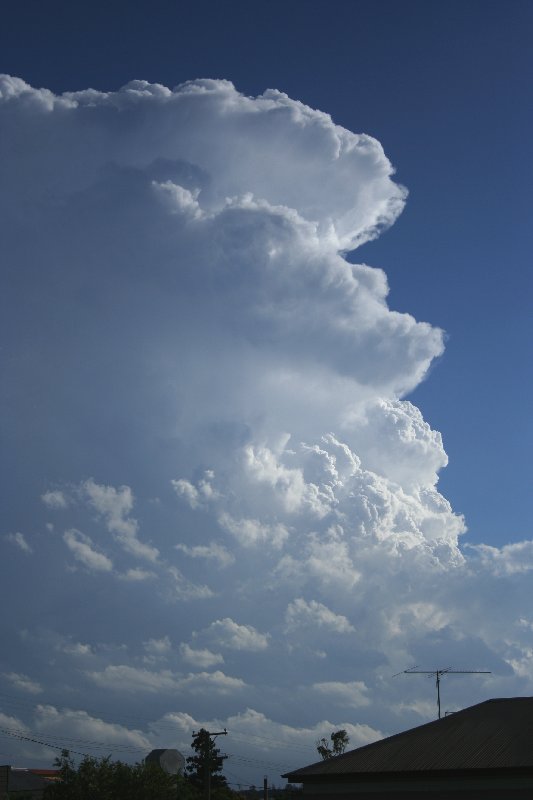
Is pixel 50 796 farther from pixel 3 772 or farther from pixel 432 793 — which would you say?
pixel 432 793

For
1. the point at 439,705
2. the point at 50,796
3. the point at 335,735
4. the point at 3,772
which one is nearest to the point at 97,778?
the point at 50,796

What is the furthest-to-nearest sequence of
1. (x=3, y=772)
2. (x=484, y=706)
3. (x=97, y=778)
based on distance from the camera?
(x=3, y=772) < (x=97, y=778) < (x=484, y=706)

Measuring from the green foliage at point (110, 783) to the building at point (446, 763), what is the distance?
26.1 meters

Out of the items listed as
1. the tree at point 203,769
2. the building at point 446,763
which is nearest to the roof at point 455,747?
the building at point 446,763

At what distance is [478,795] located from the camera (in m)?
47.0

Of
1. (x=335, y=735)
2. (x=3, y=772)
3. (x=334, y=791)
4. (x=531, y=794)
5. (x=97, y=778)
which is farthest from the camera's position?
(x=335, y=735)

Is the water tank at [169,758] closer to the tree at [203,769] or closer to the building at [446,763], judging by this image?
the tree at [203,769]

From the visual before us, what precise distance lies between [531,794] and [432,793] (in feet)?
19.7

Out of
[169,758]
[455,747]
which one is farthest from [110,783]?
[169,758]

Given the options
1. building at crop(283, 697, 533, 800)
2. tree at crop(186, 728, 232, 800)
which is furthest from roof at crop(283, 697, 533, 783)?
tree at crop(186, 728, 232, 800)

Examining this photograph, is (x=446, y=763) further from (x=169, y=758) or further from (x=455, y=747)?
(x=169, y=758)

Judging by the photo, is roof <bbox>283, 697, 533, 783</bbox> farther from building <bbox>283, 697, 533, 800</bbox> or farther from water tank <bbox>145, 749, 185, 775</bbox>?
water tank <bbox>145, 749, 185, 775</bbox>

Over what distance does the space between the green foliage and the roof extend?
25814 millimetres

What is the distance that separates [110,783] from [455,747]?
37.6 metres
